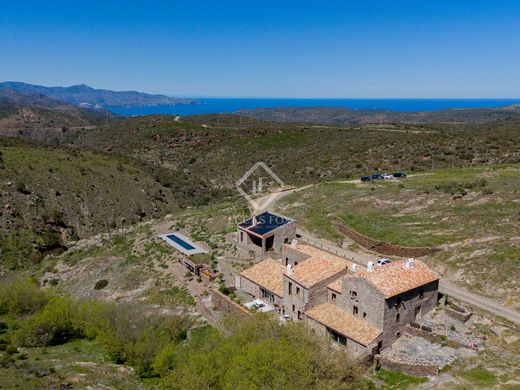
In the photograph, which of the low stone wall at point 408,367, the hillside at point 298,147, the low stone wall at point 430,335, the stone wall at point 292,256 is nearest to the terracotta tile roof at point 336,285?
the stone wall at point 292,256

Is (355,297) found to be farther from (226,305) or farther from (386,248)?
(386,248)

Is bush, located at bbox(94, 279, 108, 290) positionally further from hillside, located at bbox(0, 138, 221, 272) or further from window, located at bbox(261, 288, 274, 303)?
window, located at bbox(261, 288, 274, 303)

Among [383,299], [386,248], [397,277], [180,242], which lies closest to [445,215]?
[386,248]

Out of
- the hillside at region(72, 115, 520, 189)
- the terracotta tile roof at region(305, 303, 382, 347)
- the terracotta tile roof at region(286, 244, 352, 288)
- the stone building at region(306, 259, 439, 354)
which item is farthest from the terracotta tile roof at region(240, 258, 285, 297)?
the hillside at region(72, 115, 520, 189)

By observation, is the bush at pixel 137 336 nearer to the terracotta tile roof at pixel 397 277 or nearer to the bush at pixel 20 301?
the bush at pixel 20 301

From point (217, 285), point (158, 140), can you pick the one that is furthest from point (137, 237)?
point (158, 140)

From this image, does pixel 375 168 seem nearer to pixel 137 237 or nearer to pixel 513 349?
pixel 137 237
